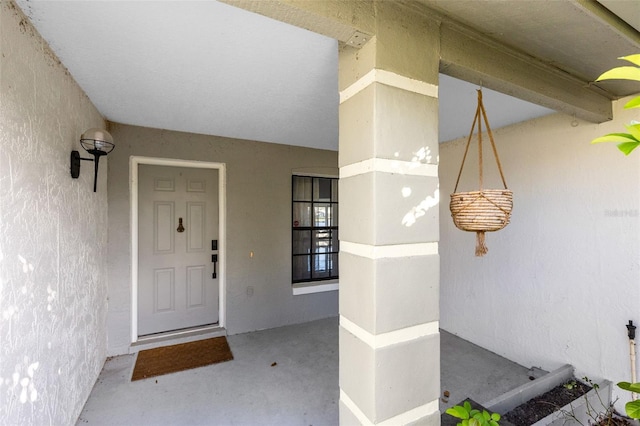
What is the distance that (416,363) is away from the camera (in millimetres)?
1249

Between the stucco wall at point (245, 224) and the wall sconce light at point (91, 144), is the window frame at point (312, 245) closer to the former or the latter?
the stucco wall at point (245, 224)

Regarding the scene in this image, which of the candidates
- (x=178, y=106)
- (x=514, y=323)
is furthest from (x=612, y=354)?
(x=178, y=106)

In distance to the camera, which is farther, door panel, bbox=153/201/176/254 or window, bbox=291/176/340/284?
window, bbox=291/176/340/284

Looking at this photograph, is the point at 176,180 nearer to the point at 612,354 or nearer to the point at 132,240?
the point at 132,240

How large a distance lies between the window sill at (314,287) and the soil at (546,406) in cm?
230

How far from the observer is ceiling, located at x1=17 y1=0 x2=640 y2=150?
1.29 m

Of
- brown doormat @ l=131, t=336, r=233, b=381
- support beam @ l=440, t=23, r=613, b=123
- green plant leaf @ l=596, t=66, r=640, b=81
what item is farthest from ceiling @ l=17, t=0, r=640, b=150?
brown doormat @ l=131, t=336, r=233, b=381

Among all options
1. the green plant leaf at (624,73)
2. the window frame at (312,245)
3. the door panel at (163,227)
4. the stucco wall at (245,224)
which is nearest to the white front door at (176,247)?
the door panel at (163,227)

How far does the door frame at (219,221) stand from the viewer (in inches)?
118

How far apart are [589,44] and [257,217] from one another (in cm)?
315

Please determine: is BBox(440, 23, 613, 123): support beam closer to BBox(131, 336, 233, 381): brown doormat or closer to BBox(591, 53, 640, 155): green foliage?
BBox(591, 53, 640, 155): green foliage

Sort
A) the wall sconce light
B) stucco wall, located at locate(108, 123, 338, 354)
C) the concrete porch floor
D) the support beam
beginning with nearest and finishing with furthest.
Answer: the support beam, the wall sconce light, the concrete porch floor, stucco wall, located at locate(108, 123, 338, 354)

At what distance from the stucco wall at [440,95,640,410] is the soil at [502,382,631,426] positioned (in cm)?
23

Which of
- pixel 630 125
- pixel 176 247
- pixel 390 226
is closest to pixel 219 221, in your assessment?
pixel 176 247
